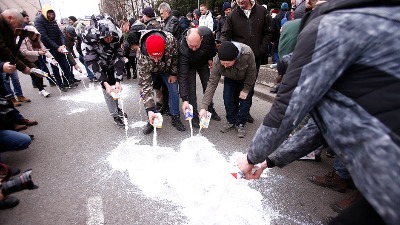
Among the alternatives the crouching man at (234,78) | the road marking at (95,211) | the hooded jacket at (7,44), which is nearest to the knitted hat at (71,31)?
the hooded jacket at (7,44)

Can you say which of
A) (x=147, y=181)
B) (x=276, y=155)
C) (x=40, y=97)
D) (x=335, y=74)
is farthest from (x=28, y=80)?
(x=335, y=74)

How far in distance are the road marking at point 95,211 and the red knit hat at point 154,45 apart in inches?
69.9

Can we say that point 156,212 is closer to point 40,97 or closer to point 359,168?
point 359,168

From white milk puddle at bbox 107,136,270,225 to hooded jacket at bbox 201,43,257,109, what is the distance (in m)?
0.73

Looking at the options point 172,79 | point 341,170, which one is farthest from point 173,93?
point 341,170

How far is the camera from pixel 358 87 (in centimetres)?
89

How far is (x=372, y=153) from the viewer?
2.84 ft

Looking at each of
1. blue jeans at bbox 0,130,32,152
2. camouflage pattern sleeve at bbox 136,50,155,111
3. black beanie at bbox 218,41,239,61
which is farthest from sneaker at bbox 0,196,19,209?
black beanie at bbox 218,41,239,61

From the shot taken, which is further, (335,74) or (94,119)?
(94,119)

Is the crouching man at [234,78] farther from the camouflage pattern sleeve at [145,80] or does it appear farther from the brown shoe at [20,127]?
the brown shoe at [20,127]

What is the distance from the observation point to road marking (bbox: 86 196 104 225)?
211 centimetres

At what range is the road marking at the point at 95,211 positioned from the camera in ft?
6.91

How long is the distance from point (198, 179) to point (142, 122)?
2030 mm

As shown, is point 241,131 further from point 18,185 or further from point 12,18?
point 12,18
